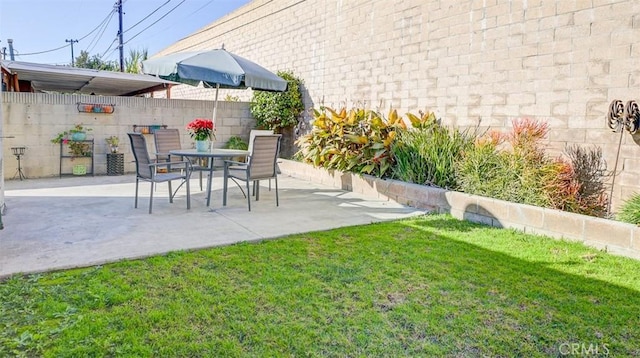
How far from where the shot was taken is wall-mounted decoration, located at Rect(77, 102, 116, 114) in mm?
8070

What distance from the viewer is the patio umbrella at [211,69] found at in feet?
19.5

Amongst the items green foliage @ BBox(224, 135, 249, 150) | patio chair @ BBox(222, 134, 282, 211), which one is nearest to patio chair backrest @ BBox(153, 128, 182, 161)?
patio chair @ BBox(222, 134, 282, 211)

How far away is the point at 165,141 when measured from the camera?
6758mm

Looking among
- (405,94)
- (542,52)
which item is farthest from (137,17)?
(542,52)

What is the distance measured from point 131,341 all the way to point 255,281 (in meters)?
1.00

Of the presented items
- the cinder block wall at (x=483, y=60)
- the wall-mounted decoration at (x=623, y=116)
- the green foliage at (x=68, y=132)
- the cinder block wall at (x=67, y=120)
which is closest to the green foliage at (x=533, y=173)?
the cinder block wall at (x=483, y=60)

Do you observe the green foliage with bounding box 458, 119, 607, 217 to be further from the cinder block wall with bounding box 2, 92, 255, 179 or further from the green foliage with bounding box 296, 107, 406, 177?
the cinder block wall with bounding box 2, 92, 255, 179

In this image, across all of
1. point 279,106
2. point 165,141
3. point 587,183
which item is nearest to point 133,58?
point 279,106

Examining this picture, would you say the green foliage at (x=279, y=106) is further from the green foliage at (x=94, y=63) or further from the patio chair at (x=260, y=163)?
the green foliage at (x=94, y=63)

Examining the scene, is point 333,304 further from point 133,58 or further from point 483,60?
point 133,58

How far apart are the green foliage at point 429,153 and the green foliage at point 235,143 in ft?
14.6

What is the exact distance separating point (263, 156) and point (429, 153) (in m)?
2.34

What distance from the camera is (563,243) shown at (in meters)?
4.03

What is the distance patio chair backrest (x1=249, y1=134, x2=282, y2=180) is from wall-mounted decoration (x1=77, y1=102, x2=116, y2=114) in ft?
14.6
